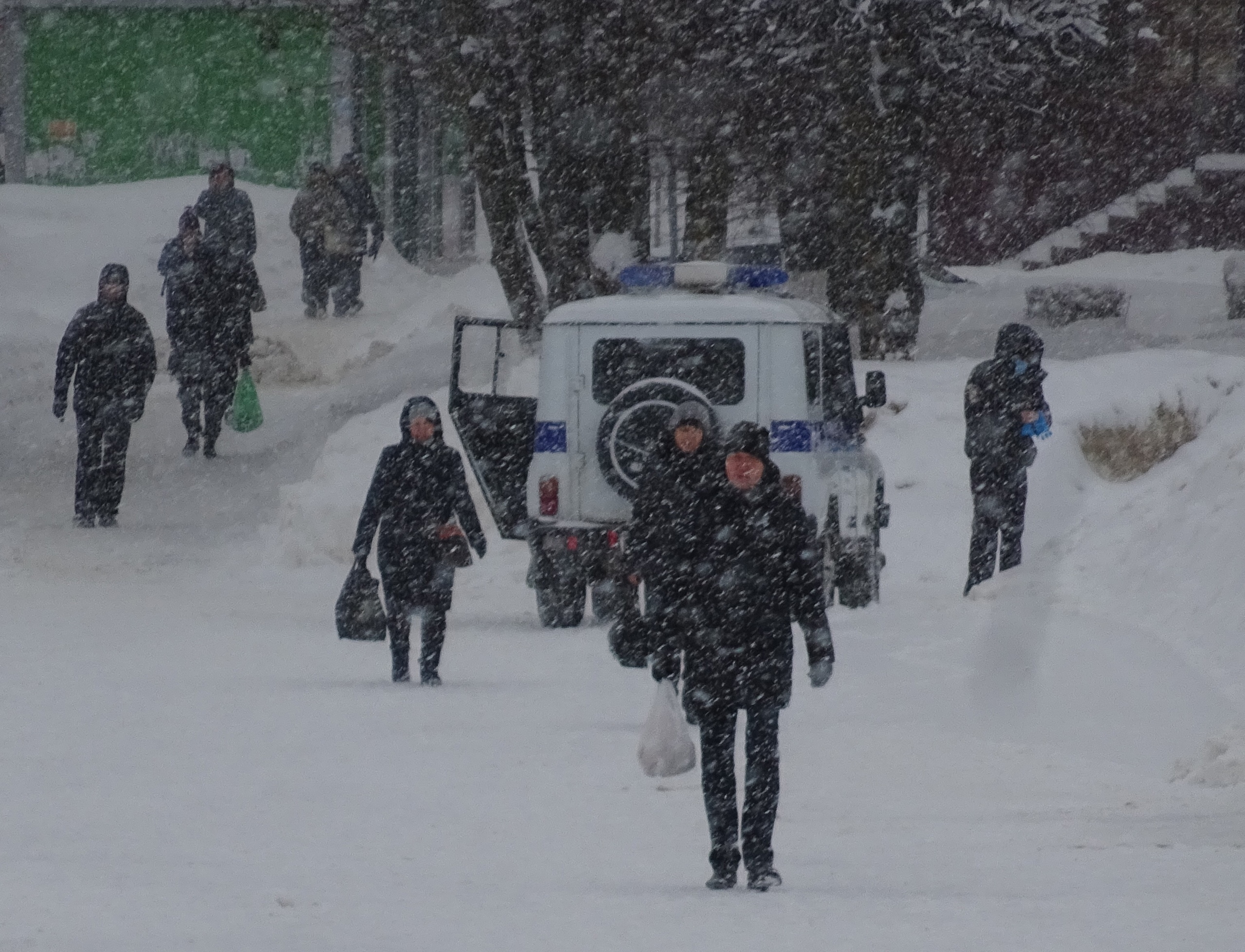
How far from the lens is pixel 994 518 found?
45.3ft

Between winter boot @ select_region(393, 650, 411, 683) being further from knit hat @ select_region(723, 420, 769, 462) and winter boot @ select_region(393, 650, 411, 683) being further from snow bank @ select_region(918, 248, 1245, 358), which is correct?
snow bank @ select_region(918, 248, 1245, 358)

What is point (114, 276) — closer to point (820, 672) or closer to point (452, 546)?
point (452, 546)

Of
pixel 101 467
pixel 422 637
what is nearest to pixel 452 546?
pixel 422 637

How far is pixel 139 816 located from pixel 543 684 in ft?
11.6

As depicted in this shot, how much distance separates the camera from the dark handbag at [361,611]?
1169cm

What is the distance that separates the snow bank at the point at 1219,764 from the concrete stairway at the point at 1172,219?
22.8 m

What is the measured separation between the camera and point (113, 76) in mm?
31562

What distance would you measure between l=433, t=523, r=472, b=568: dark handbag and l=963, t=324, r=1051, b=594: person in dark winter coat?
11.4 ft

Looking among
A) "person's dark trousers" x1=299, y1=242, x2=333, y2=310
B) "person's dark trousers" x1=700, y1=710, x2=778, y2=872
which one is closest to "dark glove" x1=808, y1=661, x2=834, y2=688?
"person's dark trousers" x1=700, y1=710, x2=778, y2=872

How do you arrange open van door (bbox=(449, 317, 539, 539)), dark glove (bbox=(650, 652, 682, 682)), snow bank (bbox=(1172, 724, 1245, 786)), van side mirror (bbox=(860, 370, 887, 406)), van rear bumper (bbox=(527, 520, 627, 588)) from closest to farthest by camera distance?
dark glove (bbox=(650, 652, 682, 682)), snow bank (bbox=(1172, 724, 1245, 786)), van rear bumper (bbox=(527, 520, 627, 588)), open van door (bbox=(449, 317, 539, 539)), van side mirror (bbox=(860, 370, 887, 406))

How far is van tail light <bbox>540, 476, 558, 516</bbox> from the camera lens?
43.3 ft

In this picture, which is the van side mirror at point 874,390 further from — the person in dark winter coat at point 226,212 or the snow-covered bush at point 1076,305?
the snow-covered bush at point 1076,305

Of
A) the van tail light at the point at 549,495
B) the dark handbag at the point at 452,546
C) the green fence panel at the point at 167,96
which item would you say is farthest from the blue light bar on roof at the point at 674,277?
the green fence panel at the point at 167,96

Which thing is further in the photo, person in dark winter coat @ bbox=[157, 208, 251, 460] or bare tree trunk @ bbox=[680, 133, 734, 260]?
bare tree trunk @ bbox=[680, 133, 734, 260]
